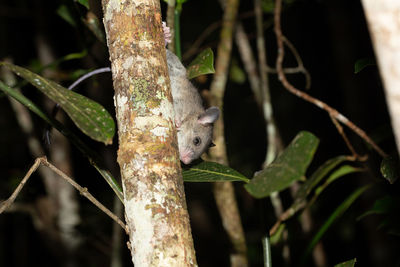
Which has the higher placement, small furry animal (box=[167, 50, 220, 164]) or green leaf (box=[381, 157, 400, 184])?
small furry animal (box=[167, 50, 220, 164])

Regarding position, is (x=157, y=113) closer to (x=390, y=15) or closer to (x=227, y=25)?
(x=390, y=15)

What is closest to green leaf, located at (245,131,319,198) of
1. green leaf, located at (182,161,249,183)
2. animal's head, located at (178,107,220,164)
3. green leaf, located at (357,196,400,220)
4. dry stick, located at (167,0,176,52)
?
green leaf, located at (182,161,249,183)

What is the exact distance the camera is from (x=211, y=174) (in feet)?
6.02

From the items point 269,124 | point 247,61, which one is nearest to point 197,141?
point 269,124

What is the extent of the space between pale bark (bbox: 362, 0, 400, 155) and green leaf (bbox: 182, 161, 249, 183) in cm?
79

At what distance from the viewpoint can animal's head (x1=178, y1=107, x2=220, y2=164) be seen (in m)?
2.99

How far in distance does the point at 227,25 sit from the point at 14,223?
16.5ft

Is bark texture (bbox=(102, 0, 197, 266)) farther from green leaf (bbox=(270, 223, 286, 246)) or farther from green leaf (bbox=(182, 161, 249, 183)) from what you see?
green leaf (bbox=(270, 223, 286, 246))

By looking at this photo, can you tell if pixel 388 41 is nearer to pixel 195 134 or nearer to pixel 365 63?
pixel 365 63

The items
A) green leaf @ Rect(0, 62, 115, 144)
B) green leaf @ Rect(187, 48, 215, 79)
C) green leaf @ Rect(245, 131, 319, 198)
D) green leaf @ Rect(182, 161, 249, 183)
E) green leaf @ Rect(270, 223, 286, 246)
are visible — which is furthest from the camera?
green leaf @ Rect(270, 223, 286, 246)

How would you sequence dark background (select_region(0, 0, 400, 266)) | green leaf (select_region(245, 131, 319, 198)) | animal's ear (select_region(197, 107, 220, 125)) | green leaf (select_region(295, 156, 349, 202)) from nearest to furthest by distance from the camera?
green leaf (select_region(245, 131, 319, 198)) → green leaf (select_region(295, 156, 349, 202)) → animal's ear (select_region(197, 107, 220, 125)) → dark background (select_region(0, 0, 400, 266))

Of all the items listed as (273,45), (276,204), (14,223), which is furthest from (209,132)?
(14,223)

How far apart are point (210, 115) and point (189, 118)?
0.23 m

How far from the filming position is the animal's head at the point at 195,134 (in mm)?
2986
